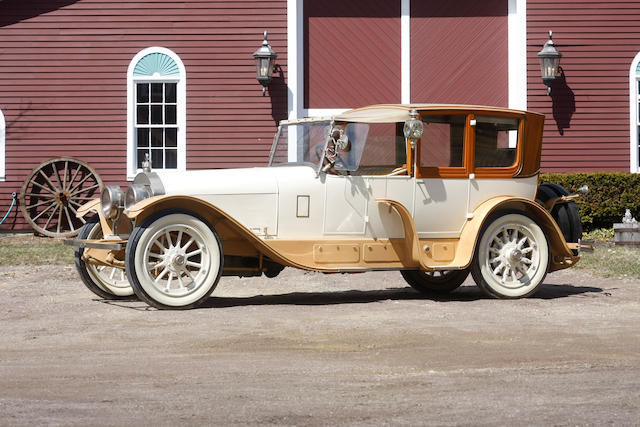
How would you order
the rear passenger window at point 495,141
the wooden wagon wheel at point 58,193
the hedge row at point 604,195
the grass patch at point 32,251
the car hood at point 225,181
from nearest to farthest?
the car hood at point 225,181 → the rear passenger window at point 495,141 → the grass patch at point 32,251 → the hedge row at point 604,195 → the wooden wagon wheel at point 58,193

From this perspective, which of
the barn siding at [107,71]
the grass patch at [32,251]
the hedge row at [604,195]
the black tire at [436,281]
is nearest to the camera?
the black tire at [436,281]

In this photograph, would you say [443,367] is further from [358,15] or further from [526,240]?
[358,15]

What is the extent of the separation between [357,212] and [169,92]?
10.6m

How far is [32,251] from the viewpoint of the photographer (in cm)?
1522

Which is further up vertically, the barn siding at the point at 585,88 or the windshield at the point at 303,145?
the barn siding at the point at 585,88

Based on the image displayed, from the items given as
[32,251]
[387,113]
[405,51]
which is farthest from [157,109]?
[387,113]

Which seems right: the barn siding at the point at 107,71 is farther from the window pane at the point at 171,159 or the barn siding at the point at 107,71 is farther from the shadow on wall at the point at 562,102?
the shadow on wall at the point at 562,102

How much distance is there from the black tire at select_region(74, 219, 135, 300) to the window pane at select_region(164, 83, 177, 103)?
980cm

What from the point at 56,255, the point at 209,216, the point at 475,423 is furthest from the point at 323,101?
the point at 475,423

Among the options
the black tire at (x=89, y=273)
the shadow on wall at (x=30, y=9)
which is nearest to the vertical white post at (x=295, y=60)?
the shadow on wall at (x=30, y=9)

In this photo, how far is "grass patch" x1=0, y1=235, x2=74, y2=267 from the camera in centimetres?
1371

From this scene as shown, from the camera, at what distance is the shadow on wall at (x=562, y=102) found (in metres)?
19.1

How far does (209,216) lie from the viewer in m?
8.95

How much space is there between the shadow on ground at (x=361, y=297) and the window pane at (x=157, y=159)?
910 cm
